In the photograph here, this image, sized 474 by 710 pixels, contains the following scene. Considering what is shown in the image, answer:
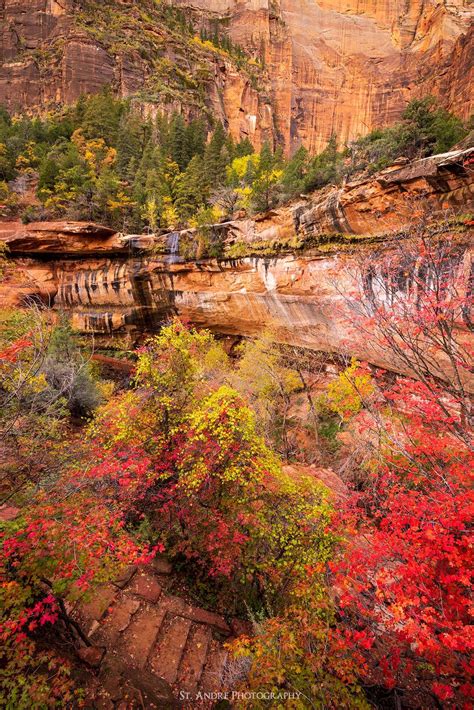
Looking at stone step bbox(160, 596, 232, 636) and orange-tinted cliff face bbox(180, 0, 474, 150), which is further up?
orange-tinted cliff face bbox(180, 0, 474, 150)

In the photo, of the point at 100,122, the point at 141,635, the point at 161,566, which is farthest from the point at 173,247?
the point at 100,122

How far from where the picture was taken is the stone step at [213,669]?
4422mm

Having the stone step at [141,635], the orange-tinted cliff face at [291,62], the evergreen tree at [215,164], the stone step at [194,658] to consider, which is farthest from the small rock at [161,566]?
the orange-tinted cliff face at [291,62]

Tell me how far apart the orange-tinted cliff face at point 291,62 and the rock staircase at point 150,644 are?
141ft

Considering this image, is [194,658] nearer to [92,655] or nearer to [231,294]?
[92,655]

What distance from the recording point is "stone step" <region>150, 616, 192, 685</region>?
186 inches

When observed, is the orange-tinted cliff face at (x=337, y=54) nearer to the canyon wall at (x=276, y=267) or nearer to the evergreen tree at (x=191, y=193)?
the evergreen tree at (x=191, y=193)

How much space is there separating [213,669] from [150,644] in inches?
45.5

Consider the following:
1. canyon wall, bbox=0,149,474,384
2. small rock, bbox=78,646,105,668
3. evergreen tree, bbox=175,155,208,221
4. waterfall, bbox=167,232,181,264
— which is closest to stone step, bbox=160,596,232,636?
small rock, bbox=78,646,105,668

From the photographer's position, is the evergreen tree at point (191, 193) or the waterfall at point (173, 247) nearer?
the waterfall at point (173, 247)

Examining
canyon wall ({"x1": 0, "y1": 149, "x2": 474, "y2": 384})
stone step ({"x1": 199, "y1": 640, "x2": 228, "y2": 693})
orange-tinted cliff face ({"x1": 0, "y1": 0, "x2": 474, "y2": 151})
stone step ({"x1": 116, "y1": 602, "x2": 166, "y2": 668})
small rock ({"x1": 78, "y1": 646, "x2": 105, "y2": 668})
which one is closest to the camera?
small rock ({"x1": 78, "y1": 646, "x2": 105, "y2": 668})

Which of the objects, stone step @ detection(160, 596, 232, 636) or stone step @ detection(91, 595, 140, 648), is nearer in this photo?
stone step @ detection(91, 595, 140, 648)

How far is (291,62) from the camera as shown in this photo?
53188 millimetres

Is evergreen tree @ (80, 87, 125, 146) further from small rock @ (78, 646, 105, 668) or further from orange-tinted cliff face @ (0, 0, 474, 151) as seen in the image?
small rock @ (78, 646, 105, 668)
